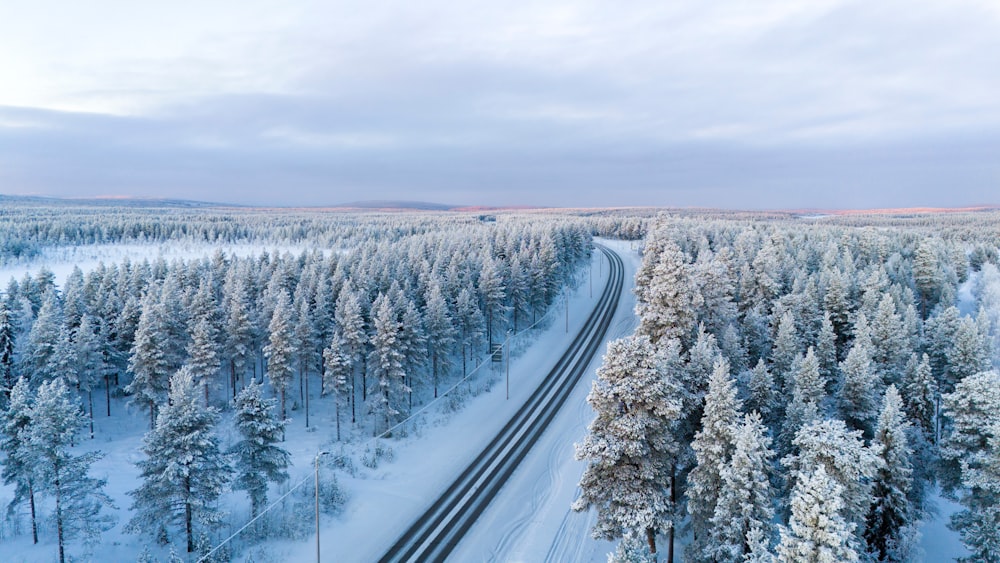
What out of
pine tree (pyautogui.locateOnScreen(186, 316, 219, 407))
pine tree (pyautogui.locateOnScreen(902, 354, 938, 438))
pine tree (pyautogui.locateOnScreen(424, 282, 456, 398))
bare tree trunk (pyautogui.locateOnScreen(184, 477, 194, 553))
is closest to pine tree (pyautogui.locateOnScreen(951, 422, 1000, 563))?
pine tree (pyautogui.locateOnScreen(902, 354, 938, 438))

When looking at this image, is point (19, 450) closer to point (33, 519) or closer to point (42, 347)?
point (33, 519)

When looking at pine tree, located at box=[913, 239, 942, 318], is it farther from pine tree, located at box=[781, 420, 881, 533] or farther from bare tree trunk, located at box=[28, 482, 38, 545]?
bare tree trunk, located at box=[28, 482, 38, 545]

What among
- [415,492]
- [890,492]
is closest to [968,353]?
[890,492]

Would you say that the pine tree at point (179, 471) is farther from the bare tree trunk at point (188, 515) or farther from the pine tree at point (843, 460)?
the pine tree at point (843, 460)

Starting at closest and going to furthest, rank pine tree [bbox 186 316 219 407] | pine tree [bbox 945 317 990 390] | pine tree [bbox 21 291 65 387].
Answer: pine tree [bbox 945 317 990 390]
pine tree [bbox 21 291 65 387]
pine tree [bbox 186 316 219 407]

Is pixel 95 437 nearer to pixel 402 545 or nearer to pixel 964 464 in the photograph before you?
pixel 402 545

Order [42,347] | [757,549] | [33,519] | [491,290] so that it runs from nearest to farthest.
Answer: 1. [757,549]
2. [33,519]
3. [42,347]
4. [491,290]
